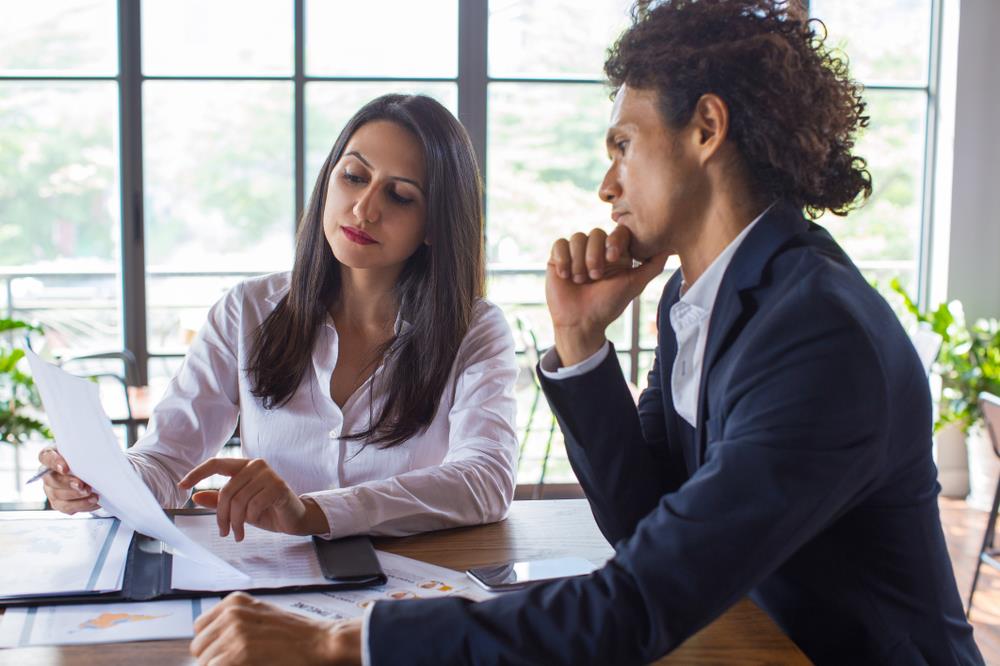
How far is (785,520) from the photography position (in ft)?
3.10

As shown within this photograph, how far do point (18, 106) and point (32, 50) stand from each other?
23 centimetres

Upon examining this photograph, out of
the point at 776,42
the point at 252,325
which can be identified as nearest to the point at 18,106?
the point at 252,325

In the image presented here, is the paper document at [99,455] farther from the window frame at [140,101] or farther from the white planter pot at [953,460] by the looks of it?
the white planter pot at [953,460]

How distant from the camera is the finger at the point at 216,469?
131 cm

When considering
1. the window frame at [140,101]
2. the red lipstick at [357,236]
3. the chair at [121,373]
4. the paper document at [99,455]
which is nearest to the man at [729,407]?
the paper document at [99,455]

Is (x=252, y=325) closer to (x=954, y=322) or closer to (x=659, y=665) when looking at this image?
(x=659, y=665)

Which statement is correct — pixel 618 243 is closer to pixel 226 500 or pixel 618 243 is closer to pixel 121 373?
pixel 226 500

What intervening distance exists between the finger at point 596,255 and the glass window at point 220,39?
10.2 ft

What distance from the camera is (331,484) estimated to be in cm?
175

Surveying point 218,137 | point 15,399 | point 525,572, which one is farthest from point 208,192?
point 525,572

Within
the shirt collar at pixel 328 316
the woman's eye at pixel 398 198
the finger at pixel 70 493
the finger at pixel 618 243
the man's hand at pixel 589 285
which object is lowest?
the finger at pixel 70 493

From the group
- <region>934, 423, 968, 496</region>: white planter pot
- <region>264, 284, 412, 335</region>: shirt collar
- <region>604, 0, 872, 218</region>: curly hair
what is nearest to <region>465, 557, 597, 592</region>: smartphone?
<region>604, 0, 872, 218</region>: curly hair

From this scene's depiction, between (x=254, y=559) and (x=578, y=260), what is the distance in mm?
587

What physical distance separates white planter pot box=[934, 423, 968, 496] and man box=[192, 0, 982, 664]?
11.8 ft
